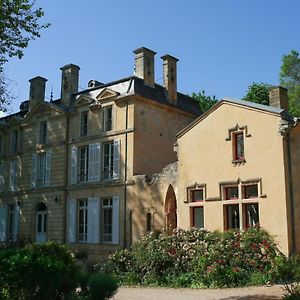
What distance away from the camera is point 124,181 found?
20.8 metres

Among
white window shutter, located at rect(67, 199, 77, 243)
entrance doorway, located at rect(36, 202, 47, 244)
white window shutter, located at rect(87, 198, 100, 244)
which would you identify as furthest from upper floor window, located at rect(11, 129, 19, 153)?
white window shutter, located at rect(87, 198, 100, 244)

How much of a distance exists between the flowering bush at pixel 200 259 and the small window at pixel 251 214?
793 mm

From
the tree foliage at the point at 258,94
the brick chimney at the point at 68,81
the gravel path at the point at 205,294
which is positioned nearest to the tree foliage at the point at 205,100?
the tree foliage at the point at 258,94

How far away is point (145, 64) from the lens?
22.8 meters

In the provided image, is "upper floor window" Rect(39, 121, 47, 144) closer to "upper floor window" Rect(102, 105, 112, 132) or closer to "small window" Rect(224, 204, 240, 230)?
"upper floor window" Rect(102, 105, 112, 132)

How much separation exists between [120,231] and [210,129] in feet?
21.6

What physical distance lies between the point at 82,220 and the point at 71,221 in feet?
2.15

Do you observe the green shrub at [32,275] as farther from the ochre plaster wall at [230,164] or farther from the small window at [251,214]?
the small window at [251,214]

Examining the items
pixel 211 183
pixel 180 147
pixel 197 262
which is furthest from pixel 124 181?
pixel 197 262

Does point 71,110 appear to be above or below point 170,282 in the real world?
above

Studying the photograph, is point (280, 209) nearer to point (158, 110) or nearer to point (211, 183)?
point (211, 183)

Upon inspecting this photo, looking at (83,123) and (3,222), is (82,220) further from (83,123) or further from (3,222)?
(3,222)

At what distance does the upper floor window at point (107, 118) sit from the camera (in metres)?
22.4

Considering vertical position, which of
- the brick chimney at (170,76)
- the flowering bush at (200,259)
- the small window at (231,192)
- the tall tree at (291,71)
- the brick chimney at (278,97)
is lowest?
the flowering bush at (200,259)
